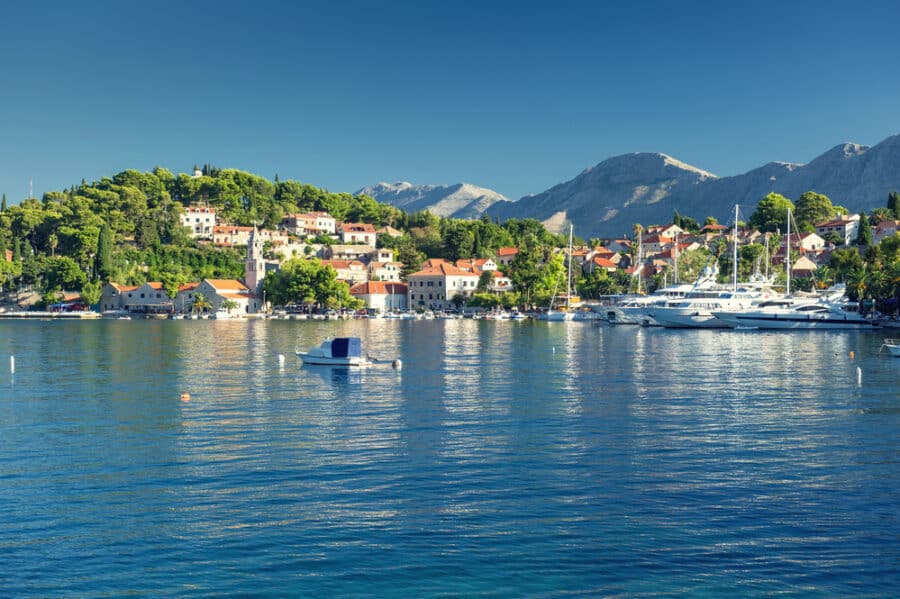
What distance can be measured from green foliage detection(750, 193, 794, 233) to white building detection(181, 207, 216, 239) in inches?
4361

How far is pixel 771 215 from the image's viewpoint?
163500 millimetres

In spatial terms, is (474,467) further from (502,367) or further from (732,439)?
(502,367)

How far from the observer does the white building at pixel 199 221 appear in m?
175

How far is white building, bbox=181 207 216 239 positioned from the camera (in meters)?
175

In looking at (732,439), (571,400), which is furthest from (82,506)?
(571,400)

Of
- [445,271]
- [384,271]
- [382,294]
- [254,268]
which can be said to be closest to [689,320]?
[445,271]

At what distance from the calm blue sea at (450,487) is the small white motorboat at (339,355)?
22.4ft

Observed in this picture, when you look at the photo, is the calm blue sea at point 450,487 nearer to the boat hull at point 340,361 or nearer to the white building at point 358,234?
the boat hull at point 340,361

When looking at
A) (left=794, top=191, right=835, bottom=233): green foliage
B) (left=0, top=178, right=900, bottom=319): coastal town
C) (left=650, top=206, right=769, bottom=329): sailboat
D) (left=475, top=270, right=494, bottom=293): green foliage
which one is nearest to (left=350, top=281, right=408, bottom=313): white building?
(left=0, top=178, right=900, bottom=319): coastal town

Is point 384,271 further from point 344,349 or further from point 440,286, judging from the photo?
point 344,349

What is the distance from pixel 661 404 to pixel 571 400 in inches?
138

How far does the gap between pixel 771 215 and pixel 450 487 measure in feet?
520

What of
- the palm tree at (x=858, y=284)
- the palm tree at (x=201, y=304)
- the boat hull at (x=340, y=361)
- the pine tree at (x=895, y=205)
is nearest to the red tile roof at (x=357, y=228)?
the palm tree at (x=201, y=304)

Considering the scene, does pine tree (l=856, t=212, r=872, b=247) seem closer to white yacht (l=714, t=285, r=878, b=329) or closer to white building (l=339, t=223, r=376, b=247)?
white yacht (l=714, t=285, r=878, b=329)
